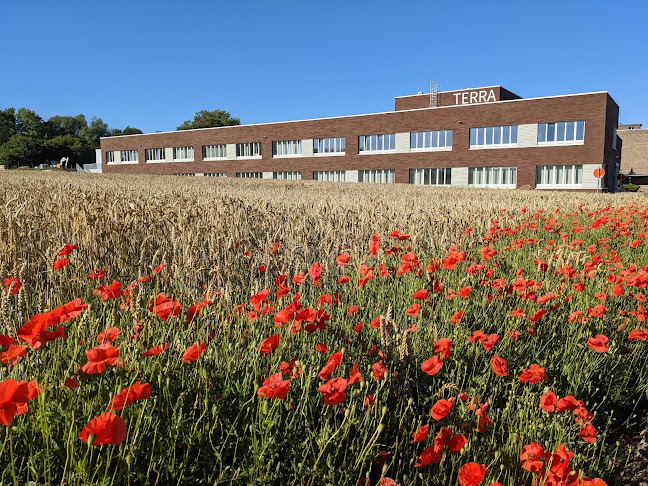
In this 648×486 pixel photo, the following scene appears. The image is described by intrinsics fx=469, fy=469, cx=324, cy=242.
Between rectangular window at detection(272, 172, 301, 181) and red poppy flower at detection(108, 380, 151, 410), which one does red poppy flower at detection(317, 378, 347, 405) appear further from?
rectangular window at detection(272, 172, 301, 181)

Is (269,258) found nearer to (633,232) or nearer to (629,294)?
(629,294)

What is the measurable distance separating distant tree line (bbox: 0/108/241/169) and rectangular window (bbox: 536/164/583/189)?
5757cm

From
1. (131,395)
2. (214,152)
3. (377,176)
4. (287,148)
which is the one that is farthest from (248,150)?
(131,395)

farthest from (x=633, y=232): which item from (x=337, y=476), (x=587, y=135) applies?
(x=587, y=135)

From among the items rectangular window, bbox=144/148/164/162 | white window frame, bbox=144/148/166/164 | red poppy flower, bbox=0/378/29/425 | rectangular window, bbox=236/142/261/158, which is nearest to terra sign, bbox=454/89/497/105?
rectangular window, bbox=236/142/261/158

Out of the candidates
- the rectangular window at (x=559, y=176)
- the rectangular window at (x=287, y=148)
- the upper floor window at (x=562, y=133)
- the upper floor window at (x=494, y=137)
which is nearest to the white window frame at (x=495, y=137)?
the upper floor window at (x=494, y=137)

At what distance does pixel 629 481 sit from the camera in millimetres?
2225

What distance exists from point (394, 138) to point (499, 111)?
915cm

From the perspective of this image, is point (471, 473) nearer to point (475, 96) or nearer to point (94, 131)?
point (475, 96)

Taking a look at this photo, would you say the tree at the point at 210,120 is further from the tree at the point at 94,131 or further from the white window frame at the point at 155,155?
the tree at the point at 94,131

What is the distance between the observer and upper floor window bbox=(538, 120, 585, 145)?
1303 inches

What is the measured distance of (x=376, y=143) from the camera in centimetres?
4281

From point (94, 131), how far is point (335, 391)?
122031mm

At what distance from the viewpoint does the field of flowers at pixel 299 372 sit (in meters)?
1.60
